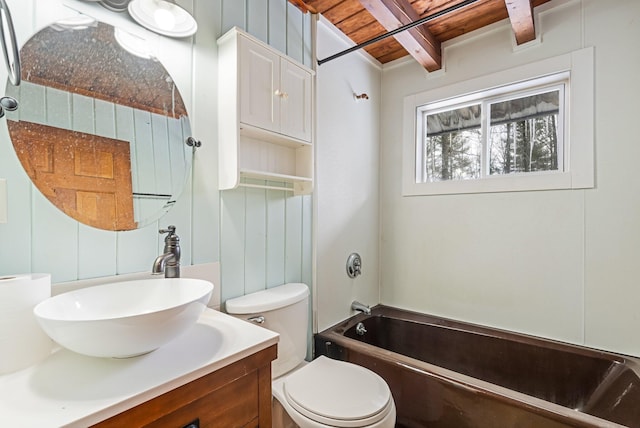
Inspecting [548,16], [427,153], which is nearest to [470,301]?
[427,153]

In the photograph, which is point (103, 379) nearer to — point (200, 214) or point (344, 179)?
point (200, 214)


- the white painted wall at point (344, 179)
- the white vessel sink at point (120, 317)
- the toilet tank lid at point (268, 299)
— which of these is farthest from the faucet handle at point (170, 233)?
the white painted wall at point (344, 179)

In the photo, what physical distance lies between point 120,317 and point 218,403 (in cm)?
34

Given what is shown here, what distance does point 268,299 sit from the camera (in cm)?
146

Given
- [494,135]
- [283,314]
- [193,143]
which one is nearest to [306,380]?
[283,314]

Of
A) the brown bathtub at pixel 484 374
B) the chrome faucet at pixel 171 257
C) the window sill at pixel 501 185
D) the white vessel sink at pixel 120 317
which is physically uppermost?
the window sill at pixel 501 185

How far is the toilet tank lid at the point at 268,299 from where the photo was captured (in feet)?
4.45

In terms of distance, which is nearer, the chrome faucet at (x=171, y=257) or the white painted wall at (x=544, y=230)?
the chrome faucet at (x=171, y=257)

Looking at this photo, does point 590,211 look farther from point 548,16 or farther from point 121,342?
point 121,342

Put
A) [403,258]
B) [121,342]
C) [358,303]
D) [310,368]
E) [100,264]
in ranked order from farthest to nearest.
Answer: [403,258] < [358,303] < [310,368] < [100,264] < [121,342]

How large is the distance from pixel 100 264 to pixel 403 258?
2.05m

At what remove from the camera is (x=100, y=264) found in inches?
40.4

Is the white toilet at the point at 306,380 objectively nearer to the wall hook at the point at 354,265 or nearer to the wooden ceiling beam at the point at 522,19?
the wall hook at the point at 354,265

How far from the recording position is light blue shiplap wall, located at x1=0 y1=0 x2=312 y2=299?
90 centimetres
